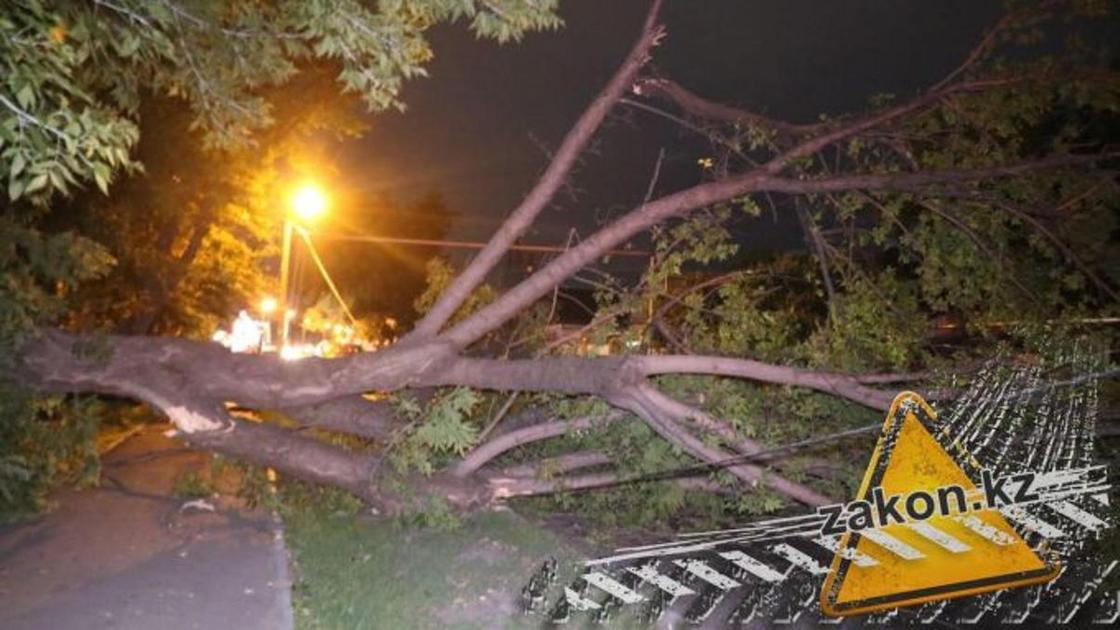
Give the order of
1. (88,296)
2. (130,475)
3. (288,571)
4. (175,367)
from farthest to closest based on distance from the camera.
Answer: (88,296), (130,475), (175,367), (288,571)

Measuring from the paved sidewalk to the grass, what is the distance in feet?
0.92

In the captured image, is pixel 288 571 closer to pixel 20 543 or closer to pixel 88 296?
pixel 20 543

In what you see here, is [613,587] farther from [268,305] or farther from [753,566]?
[268,305]

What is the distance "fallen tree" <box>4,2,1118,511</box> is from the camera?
6.94 metres

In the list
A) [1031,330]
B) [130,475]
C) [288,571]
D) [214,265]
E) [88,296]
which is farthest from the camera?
[214,265]

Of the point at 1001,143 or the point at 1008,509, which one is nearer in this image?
the point at 1008,509

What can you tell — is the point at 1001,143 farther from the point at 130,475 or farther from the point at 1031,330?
the point at 130,475

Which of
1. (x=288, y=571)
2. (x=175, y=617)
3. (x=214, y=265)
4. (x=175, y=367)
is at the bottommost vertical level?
(x=175, y=617)

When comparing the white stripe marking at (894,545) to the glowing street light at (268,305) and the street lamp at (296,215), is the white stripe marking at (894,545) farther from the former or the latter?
the glowing street light at (268,305)

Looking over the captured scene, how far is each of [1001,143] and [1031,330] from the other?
226cm

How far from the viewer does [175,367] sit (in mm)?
8227

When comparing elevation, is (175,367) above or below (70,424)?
above

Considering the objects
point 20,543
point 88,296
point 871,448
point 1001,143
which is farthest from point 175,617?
point 88,296

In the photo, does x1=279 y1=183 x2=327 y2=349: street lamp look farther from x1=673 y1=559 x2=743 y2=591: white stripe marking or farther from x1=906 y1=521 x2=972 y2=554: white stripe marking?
x1=906 y1=521 x2=972 y2=554: white stripe marking
